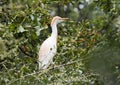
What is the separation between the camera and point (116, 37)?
109 inches

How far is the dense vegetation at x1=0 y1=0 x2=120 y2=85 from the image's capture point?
263cm

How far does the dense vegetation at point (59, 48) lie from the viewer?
2.63 metres

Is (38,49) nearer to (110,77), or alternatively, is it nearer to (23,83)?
(23,83)

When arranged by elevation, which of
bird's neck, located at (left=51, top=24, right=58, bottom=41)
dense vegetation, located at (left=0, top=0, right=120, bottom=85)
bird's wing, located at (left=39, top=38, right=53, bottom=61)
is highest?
dense vegetation, located at (left=0, top=0, right=120, bottom=85)

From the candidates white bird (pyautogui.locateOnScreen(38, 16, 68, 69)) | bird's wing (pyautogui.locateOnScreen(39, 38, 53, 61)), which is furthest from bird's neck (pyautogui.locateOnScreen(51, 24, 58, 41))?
bird's wing (pyautogui.locateOnScreen(39, 38, 53, 61))

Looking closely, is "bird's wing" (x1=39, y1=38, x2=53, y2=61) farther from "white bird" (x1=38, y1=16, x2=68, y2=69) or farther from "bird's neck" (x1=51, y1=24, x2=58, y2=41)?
"bird's neck" (x1=51, y1=24, x2=58, y2=41)

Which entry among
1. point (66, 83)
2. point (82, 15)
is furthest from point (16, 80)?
point (82, 15)

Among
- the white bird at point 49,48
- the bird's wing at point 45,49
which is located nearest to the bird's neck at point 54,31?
the white bird at point 49,48

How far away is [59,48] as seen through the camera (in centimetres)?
536

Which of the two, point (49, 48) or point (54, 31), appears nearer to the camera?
point (49, 48)

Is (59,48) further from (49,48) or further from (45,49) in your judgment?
(45,49)

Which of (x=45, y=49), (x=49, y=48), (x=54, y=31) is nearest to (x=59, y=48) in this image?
(x=49, y=48)

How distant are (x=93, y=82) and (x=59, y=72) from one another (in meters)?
0.38

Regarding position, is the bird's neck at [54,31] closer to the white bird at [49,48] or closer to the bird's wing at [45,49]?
the white bird at [49,48]
